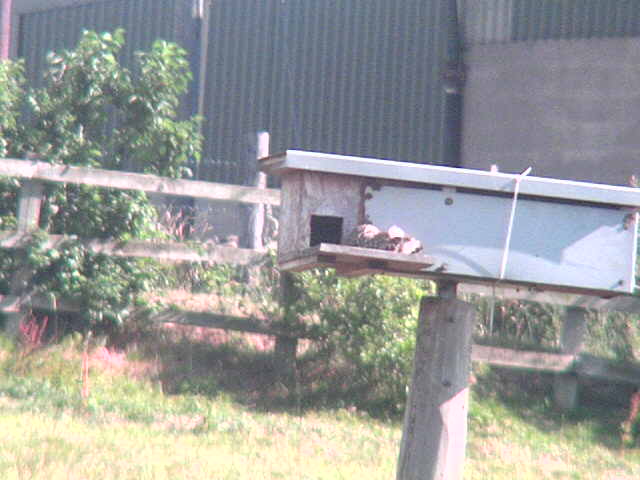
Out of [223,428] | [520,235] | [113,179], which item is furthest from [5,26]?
[520,235]

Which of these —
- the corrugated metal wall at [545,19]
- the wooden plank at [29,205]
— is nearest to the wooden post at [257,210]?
the wooden plank at [29,205]

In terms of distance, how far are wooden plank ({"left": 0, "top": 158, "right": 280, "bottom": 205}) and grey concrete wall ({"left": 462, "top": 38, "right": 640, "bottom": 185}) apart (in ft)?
20.3

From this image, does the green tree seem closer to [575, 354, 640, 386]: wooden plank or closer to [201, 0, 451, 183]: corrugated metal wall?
[575, 354, 640, 386]: wooden plank

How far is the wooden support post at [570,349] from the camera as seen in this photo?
30.5 feet

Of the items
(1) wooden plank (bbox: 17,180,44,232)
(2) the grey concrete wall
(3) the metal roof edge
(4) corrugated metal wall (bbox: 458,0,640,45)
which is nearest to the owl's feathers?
(3) the metal roof edge

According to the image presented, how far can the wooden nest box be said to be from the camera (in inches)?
165

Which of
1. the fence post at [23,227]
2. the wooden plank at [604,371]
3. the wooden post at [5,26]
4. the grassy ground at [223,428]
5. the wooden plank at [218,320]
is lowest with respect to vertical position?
the grassy ground at [223,428]

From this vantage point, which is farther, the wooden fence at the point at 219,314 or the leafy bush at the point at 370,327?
the wooden fence at the point at 219,314

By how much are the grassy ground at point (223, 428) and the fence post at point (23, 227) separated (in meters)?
0.40

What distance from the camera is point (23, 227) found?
8992 mm

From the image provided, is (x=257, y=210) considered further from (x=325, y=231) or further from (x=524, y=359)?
(x=325, y=231)

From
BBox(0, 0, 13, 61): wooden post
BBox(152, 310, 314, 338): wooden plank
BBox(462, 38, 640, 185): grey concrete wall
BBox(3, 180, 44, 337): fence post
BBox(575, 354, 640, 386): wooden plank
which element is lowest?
BBox(575, 354, 640, 386): wooden plank

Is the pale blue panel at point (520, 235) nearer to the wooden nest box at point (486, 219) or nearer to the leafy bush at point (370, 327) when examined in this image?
the wooden nest box at point (486, 219)

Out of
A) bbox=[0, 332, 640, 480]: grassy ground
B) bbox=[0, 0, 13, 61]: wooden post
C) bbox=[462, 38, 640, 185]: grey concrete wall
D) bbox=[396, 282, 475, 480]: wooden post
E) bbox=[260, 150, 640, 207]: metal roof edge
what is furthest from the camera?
bbox=[0, 0, 13, 61]: wooden post
